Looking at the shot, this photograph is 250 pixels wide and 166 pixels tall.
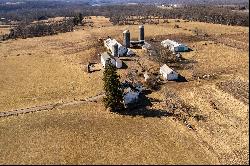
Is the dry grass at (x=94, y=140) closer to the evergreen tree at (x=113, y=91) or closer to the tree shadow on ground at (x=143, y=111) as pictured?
the tree shadow on ground at (x=143, y=111)

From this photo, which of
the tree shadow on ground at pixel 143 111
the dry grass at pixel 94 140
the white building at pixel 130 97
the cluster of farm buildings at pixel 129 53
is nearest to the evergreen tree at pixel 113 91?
the tree shadow on ground at pixel 143 111

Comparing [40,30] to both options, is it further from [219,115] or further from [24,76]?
[219,115]

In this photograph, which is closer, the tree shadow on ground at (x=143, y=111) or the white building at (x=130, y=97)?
the tree shadow on ground at (x=143, y=111)

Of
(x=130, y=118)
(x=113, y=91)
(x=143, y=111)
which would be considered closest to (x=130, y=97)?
(x=143, y=111)

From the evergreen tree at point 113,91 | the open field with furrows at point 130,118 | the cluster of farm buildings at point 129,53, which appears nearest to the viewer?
the open field with furrows at point 130,118

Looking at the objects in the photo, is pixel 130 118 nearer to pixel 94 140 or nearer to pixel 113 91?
pixel 113 91

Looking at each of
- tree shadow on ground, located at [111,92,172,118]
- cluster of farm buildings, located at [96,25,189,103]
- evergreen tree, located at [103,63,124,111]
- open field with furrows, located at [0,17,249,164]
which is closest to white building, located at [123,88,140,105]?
cluster of farm buildings, located at [96,25,189,103]

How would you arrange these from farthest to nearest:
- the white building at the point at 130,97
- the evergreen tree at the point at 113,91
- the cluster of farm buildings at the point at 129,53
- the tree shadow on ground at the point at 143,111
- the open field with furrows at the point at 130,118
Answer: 1. the cluster of farm buildings at the point at 129,53
2. the white building at the point at 130,97
3. the tree shadow on ground at the point at 143,111
4. the evergreen tree at the point at 113,91
5. the open field with furrows at the point at 130,118
